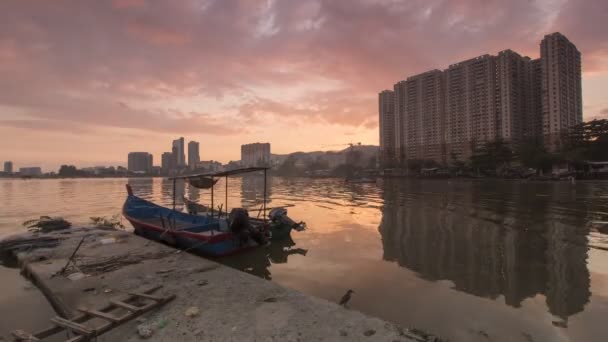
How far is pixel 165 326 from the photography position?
4.67 metres

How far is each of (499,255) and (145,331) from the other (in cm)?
1070

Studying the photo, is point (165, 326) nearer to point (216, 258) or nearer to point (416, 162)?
point (216, 258)

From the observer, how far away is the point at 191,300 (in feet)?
18.3

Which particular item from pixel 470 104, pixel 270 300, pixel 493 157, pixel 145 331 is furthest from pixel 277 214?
pixel 470 104

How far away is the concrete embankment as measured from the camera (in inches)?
173

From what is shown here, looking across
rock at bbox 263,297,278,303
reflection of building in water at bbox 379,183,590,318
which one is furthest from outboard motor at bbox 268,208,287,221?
rock at bbox 263,297,278,303

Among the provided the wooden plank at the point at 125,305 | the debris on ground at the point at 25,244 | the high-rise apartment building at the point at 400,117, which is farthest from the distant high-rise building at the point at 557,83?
the debris on ground at the point at 25,244

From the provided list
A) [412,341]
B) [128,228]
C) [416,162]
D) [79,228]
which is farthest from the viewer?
[416,162]

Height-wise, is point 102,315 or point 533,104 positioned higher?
point 533,104

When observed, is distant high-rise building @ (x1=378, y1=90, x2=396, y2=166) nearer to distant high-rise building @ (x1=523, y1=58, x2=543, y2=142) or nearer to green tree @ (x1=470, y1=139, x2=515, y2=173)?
distant high-rise building @ (x1=523, y1=58, x2=543, y2=142)

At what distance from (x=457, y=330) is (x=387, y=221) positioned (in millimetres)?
11761

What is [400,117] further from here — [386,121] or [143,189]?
[143,189]

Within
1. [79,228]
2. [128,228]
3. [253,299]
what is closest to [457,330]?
[253,299]

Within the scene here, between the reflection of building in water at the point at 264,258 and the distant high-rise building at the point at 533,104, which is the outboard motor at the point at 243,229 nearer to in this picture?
the reflection of building in water at the point at 264,258
